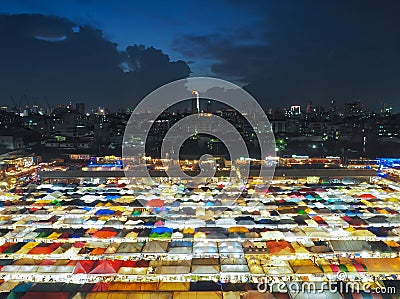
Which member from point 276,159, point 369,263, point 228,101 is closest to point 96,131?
point 228,101

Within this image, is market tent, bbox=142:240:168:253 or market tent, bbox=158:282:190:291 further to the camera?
market tent, bbox=142:240:168:253

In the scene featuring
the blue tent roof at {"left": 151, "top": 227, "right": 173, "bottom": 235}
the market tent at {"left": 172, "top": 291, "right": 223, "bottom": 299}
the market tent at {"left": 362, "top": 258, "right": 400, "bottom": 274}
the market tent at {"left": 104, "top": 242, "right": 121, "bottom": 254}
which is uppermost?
the blue tent roof at {"left": 151, "top": 227, "right": 173, "bottom": 235}

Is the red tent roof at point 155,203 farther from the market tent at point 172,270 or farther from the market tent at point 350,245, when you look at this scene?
the market tent at point 350,245

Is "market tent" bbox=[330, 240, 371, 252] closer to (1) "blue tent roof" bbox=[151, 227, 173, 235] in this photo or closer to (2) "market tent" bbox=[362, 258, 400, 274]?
(2) "market tent" bbox=[362, 258, 400, 274]

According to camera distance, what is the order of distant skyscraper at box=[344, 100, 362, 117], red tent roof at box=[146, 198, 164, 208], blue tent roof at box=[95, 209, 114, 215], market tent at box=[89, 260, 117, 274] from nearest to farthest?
market tent at box=[89, 260, 117, 274]
blue tent roof at box=[95, 209, 114, 215]
red tent roof at box=[146, 198, 164, 208]
distant skyscraper at box=[344, 100, 362, 117]

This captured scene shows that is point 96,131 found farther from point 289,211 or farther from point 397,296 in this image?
point 397,296

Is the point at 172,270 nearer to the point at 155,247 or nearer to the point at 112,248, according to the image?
the point at 155,247

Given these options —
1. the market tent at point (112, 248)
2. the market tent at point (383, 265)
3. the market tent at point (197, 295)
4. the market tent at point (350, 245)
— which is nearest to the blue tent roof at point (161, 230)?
the market tent at point (112, 248)

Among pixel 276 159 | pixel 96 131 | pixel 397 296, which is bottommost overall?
pixel 397 296

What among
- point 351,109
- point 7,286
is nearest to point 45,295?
point 7,286

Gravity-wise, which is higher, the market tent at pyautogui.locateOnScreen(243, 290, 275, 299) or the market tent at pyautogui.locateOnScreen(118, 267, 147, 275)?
the market tent at pyautogui.locateOnScreen(118, 267, 147, 275)

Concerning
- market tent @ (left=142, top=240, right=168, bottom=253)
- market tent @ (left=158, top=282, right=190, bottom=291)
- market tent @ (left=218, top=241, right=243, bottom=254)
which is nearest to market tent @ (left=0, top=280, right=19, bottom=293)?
market tent @ (left=142, top=240, right=168, bottom=253)
